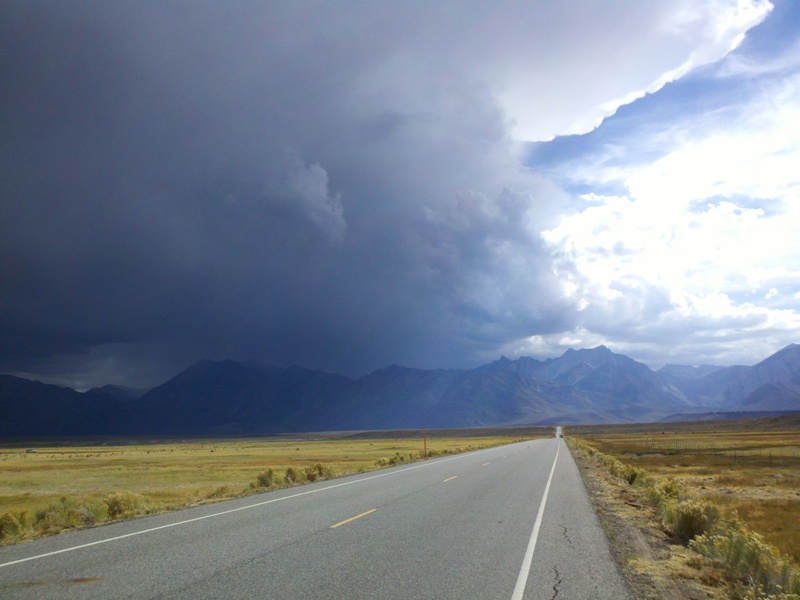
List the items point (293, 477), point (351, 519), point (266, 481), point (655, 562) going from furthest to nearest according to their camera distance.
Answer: point (293, 477) < point (266, 481) < point (351, 519) < point (655, 562)

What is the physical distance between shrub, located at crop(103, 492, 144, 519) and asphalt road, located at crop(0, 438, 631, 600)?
2.10 meters

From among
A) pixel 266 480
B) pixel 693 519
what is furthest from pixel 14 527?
pixel 693 519

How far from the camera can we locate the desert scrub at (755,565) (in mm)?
8102

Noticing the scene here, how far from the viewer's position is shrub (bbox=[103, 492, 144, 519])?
58.0ft

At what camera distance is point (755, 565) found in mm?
9312

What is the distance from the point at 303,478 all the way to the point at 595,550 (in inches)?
796

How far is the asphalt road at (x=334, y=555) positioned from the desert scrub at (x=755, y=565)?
1970mm

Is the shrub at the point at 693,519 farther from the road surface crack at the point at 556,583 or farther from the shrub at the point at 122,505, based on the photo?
the shrub at the point at 122,505

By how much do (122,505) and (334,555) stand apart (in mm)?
11780

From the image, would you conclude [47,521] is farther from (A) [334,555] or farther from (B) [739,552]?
(B) [739,552]

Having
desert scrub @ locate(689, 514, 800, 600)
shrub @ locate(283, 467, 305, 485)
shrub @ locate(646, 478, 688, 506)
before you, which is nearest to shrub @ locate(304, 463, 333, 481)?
shrub @ locate(283, 467, 305, 485)

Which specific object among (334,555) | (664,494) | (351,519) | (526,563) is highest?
(334,555)

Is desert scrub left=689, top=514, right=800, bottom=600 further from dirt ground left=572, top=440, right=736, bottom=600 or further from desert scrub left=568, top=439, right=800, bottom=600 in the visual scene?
dirt ground left=572, top=440, right=736, bottom=600

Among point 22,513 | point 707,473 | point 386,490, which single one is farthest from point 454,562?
point 707,473
